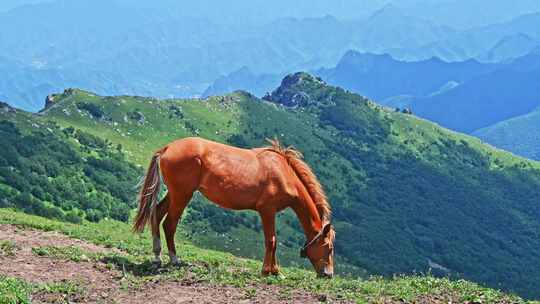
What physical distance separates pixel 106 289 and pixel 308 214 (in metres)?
6.73

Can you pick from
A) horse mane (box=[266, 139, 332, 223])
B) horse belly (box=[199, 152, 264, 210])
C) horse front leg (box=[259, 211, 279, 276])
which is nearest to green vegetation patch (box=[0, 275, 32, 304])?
horse belly (box=[199, 152, 264, 210])

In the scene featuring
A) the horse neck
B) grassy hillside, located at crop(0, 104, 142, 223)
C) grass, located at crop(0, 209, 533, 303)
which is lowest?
grass, located at crop(0, 209, 533, 303)

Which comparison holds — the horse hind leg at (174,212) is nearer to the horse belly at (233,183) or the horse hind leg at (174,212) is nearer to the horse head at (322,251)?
the horse belly at (233,183)

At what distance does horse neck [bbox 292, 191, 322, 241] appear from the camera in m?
20.6

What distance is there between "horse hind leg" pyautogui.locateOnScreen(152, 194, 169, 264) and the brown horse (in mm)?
32

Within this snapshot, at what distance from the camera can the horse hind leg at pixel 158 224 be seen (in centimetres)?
2061

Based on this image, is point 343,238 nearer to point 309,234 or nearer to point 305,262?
point 305,262

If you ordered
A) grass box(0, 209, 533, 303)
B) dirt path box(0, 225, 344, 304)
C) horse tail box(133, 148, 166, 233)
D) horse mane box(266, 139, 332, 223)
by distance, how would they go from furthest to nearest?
horse mane box(266, 139, 332, 223)
horse tail box(133, 148, 166, 233)
grass box(0, 209, 533, 303)
dirt path box(0, 225, 344, 304)

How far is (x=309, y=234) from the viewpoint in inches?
813

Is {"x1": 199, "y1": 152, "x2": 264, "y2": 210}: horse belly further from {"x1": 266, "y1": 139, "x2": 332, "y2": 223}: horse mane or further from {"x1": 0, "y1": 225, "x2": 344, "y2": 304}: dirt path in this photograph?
{"x1": 0, "y1": 225, "x2": 344, "y2": 304}: dirt path

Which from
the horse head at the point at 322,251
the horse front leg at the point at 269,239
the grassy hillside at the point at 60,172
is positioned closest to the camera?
the horse front leg at the point at 269,239

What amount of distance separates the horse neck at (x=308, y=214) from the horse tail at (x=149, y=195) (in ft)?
14.8

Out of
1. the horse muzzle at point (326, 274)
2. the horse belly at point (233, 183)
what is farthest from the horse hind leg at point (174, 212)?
the horse muzzle at point (326, 274)

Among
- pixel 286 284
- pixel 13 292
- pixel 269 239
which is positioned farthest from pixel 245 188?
pixel 13 292
